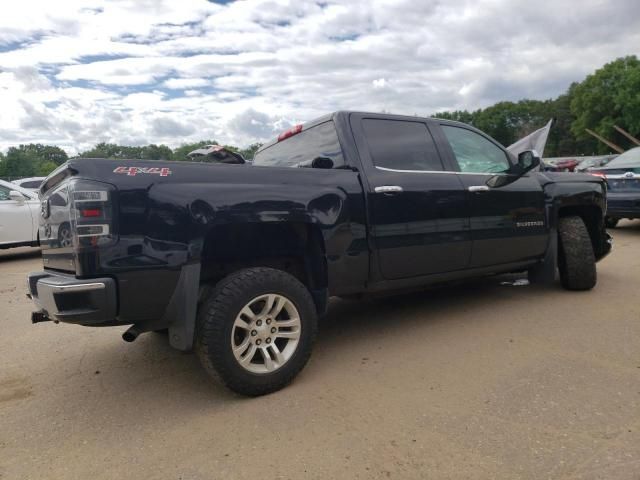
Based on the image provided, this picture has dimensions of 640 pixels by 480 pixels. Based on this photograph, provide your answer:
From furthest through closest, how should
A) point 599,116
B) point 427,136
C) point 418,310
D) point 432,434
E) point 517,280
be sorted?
point 599,116
point 517,280
point 418,310
point 427,136
point 432,434

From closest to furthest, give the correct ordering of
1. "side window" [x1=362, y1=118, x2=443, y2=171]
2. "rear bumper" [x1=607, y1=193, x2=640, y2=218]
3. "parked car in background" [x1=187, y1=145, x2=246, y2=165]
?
"parked car in background" [x1=187, y1=145, x2=246, y2=165], "side window" [x1=362, y1=118, x2=443, y2=171], "rear bumper" [x1=607, y1=193, x2=640, y2=218]

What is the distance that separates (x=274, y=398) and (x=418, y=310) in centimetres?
212

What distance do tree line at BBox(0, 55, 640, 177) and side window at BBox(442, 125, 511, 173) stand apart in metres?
29.7

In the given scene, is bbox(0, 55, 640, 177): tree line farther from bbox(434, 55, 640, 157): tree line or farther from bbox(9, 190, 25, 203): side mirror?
bbox(9, 190, 25, 203): side mirror

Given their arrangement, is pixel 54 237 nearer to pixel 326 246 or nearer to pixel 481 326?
pixel 326 246

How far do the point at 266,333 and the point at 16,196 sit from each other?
812 centimetres

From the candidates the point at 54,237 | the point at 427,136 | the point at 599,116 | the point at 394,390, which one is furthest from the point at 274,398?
the point at 599,116

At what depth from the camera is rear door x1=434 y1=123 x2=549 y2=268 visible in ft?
13.4

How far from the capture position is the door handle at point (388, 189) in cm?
344

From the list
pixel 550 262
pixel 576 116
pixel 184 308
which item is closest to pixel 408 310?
pixel 550 262

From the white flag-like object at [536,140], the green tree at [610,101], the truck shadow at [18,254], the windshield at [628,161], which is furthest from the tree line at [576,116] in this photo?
the windshield at [628,161]

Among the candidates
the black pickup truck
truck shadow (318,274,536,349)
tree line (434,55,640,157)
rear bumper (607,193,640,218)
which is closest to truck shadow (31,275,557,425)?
truck shadow (318,274,536,349)

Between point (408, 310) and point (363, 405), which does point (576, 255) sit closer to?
point (408, 310)

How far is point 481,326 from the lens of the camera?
3.99 meters
